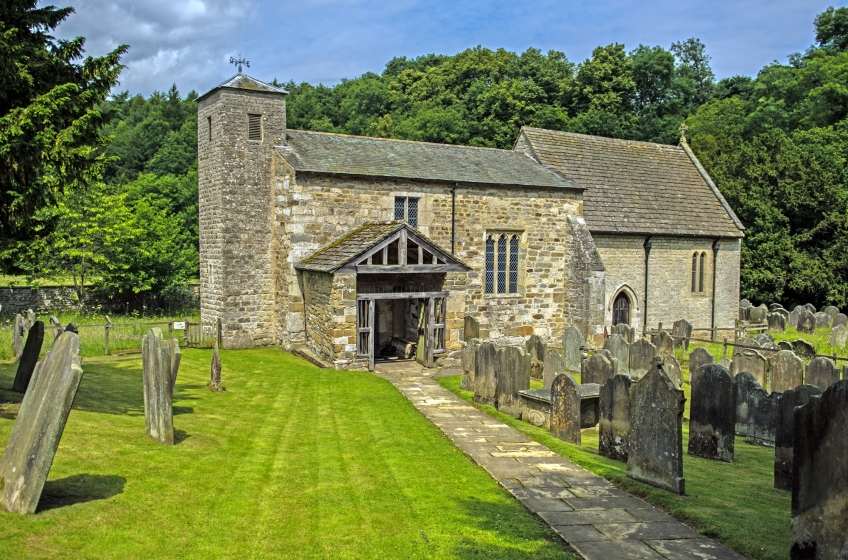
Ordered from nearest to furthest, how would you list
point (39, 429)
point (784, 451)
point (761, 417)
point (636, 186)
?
point (39, 429), point (784, 451), point (761, 417), point (636, 186)

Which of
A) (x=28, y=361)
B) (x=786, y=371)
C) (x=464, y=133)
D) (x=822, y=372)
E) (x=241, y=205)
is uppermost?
(x=464, y=133)

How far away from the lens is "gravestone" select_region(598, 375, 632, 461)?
10648mm

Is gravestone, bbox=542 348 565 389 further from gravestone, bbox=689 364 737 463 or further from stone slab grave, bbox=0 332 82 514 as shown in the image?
stone slab grave, bbox=0 332 82 514

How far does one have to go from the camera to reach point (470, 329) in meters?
21.6

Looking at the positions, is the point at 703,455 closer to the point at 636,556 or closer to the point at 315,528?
the point at 636,556

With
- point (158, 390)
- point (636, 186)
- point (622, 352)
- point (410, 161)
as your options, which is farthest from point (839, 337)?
point (158, 390)

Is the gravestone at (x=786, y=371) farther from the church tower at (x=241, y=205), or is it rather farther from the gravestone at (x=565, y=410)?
the church tower at (x=241, y=205)

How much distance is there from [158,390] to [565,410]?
6955 mm

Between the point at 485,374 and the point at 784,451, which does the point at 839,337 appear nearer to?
the point at 485,374

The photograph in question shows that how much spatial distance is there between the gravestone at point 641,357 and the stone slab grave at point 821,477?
11.5 m

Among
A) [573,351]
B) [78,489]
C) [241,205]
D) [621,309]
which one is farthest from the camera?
[621,309]

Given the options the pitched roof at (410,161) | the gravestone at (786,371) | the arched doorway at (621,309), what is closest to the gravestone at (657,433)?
the gravestone at (786,371)

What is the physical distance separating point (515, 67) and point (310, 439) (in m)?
59.9

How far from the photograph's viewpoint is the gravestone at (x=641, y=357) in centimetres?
1802
